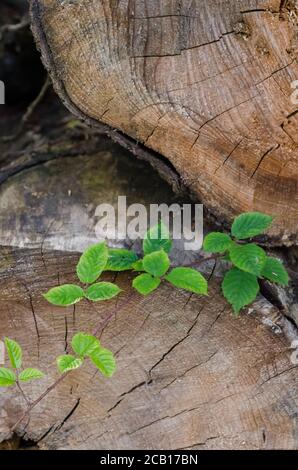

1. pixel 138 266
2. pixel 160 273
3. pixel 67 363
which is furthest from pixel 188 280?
pixel 67 363

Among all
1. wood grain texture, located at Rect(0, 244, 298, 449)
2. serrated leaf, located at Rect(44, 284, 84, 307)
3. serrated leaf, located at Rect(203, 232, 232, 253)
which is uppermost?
serrated leaf, located at Rect(203, 232, 232, 253)

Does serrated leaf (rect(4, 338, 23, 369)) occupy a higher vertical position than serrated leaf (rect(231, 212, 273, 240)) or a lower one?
lower

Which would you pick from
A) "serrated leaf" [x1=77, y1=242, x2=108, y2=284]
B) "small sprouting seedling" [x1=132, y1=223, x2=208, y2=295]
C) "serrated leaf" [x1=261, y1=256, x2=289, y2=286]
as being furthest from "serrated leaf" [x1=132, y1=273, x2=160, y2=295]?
"serrated leaf" [x1=261, y1=256, x2=289, y2=286]

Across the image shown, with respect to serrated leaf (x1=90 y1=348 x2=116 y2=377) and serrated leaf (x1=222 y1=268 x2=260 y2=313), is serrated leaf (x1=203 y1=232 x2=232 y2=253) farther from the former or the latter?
serrated leaf (x1=90 y1=348 x2=116 y2=377)

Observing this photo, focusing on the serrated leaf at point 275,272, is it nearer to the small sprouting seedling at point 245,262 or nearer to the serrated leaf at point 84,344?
the small sprouting seedling at point 245,262

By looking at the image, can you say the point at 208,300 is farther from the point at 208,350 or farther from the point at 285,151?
the point at 285,151

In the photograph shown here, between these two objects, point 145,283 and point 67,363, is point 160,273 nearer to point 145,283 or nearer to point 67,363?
point 145,283

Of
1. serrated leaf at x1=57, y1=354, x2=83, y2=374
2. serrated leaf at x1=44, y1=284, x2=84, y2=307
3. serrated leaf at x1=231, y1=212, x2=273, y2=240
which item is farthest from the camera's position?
serrated leaf at x1=231, y1=212, x2=273, y2=240

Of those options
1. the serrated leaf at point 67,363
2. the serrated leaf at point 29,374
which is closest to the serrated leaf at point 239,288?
the serrated leaf at point 67,363
